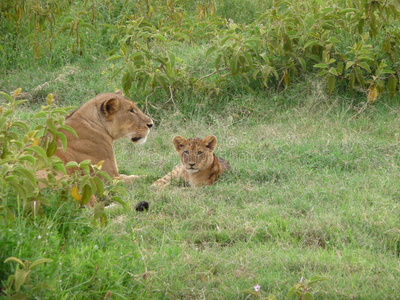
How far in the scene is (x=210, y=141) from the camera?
629cm

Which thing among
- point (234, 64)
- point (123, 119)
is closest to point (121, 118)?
point (123, 119)

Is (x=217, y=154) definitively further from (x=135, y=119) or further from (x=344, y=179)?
(x=344, y=179)

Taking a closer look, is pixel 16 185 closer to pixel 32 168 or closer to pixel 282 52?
pixel 32 168

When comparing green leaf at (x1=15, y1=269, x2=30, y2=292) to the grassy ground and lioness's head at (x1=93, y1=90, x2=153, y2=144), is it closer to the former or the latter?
the grassy ground

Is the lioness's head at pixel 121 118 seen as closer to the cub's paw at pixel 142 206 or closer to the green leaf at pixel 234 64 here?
the cub's paw at pixel 142 206

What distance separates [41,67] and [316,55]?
4784 mm

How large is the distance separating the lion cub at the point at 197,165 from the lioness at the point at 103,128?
384 mm

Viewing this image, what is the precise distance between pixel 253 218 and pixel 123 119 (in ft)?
6.07

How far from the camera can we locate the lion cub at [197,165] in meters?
6.08

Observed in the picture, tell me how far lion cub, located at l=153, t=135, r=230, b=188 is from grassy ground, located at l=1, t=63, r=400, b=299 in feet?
0.51

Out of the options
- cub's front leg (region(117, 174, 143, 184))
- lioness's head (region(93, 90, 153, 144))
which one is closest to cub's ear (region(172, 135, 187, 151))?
lioness's head (region(93, 90, 153, 144))

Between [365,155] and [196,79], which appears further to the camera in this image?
[196,79]

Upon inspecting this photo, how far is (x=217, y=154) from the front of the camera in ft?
22.4

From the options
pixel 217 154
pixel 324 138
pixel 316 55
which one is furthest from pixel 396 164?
pixel 316 55
